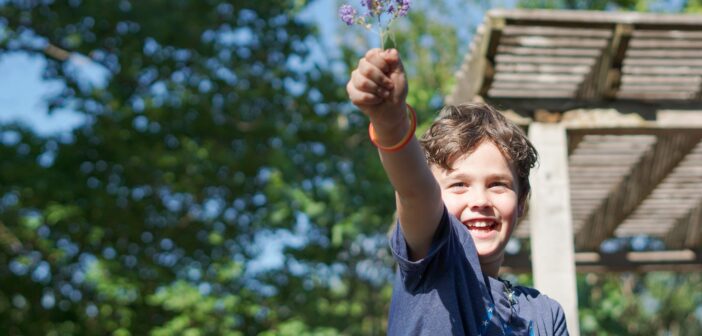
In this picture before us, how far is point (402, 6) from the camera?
4.65 feet

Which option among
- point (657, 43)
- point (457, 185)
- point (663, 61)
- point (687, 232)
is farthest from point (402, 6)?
point (687, 232)

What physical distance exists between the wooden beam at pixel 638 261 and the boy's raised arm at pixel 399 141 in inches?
259

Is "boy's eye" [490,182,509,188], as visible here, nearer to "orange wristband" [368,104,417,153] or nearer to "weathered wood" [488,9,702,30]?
"orange wristband" [368,104,417,153]

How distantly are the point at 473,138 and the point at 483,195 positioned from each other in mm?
112

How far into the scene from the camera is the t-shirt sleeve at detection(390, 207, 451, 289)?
5.45 ft

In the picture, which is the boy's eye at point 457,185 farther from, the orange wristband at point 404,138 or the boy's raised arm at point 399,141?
the orange wristband at point 404,138

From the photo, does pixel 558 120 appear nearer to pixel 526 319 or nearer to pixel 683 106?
pixel 683 106

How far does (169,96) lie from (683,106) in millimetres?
7860

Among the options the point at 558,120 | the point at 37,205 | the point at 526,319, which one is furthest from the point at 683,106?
the point at 37,205

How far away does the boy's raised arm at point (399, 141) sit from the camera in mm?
1350

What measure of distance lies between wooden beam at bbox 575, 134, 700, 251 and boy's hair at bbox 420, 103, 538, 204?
12.1 ft

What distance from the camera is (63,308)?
1200 centimetres

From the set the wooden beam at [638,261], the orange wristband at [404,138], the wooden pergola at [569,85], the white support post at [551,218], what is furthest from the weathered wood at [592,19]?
the wooden beam at [638,261]

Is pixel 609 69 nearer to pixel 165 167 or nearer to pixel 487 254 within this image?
pixel 487 254
